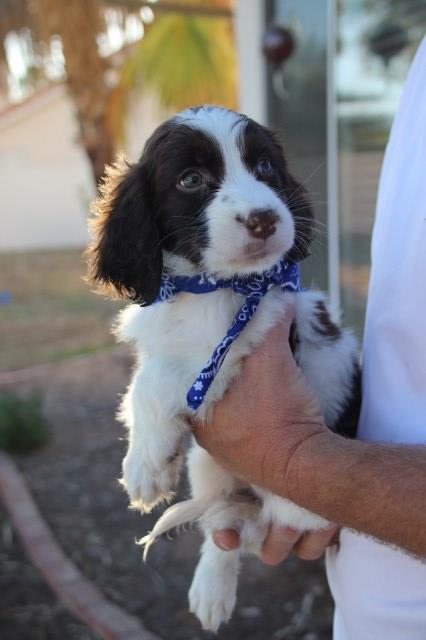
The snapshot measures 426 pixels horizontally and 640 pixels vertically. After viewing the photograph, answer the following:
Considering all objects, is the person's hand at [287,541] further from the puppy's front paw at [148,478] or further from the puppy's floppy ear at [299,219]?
the puppy's floppy ear at [299,219]

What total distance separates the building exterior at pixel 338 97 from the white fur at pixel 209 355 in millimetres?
2907

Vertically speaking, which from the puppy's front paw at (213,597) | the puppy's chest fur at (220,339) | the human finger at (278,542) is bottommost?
the puppy's front paw at (213,597)

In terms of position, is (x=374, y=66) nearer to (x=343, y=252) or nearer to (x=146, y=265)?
(x=343, y=252)

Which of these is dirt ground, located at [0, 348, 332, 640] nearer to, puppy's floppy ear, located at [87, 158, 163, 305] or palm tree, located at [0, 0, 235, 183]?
puppy's floppy ear, located at [87, 158, 163, 305]

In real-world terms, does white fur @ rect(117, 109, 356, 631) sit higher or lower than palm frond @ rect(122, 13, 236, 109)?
higher

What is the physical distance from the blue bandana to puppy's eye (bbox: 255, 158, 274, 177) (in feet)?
0.82

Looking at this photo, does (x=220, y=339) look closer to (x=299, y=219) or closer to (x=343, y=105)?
(x=299, y=219)

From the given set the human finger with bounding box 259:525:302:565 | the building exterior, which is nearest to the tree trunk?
the building exterior

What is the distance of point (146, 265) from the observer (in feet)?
6.54

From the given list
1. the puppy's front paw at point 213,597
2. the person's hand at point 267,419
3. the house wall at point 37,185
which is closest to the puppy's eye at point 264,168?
the person's hand at point 267,419

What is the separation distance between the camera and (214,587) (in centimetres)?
242

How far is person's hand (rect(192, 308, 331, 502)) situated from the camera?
5.44 feet

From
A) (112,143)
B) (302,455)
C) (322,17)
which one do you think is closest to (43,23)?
(112,143)

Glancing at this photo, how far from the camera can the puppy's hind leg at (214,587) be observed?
2404 millimetres
